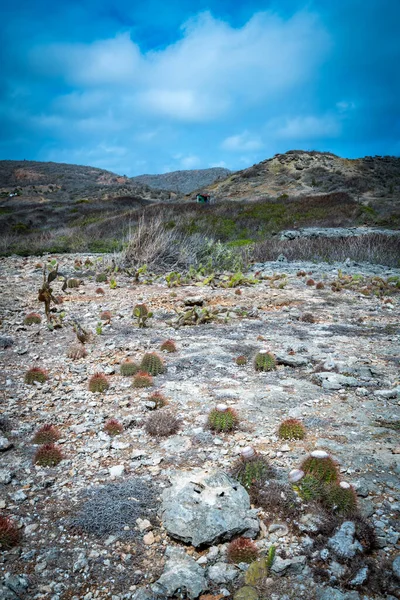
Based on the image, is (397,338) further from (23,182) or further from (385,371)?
(23,182)

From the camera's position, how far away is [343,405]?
471 cm

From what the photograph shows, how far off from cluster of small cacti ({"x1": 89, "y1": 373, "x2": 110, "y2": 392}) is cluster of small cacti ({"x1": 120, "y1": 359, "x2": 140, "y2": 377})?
0.40m

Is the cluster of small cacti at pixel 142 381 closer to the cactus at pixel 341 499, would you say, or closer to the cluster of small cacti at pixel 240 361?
the cluster of small cacti at pixel 240 361

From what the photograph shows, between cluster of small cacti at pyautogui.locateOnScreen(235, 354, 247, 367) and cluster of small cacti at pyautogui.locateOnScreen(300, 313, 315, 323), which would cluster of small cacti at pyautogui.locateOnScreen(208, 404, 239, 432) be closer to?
cluster of small cacti at pyautogui.locateOnScreen(235, 354, 247, 367)

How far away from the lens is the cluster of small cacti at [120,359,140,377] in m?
5.75

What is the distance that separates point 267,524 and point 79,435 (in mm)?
2240

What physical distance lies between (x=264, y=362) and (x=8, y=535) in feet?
12.6

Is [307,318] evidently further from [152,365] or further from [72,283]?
[72,283]

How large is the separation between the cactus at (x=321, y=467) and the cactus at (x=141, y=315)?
5.05 metres

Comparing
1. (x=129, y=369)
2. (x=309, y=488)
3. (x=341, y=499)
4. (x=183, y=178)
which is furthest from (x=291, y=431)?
(x=183, y=178)

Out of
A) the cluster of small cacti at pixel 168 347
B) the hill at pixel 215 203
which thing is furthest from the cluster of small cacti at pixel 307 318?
the hill at pixel 215 203

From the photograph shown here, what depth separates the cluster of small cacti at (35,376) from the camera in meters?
5.55

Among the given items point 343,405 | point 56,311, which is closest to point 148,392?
point 343,405

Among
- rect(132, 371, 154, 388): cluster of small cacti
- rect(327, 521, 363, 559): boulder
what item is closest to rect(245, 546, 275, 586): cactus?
rect(327, 521, 363, 559): boulder
